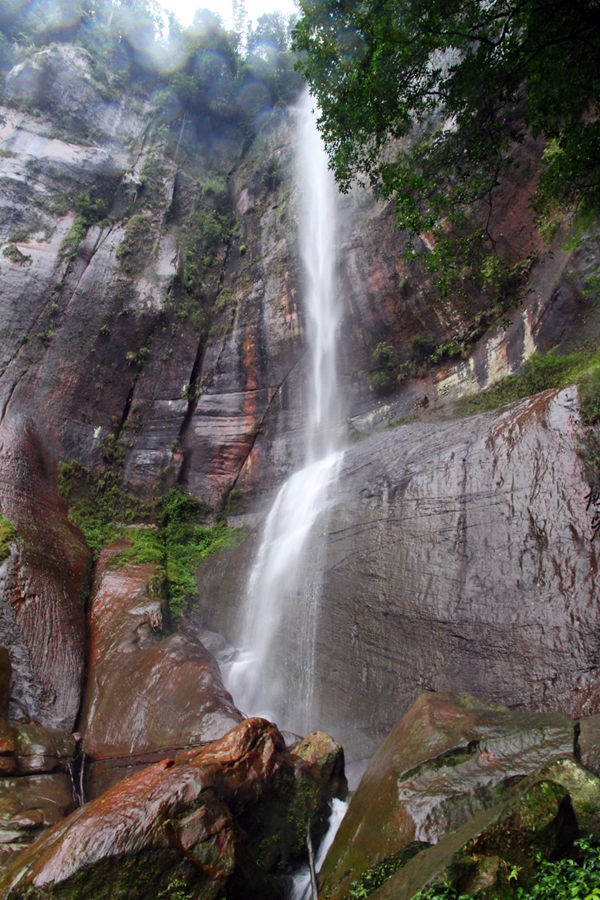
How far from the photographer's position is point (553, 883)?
2.76 m

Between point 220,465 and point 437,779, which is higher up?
point 220,465

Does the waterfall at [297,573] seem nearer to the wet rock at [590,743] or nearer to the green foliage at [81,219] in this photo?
the wet rock at [590,743]

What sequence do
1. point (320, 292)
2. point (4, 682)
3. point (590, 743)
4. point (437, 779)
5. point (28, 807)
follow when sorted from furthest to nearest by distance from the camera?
1. point (320, 292)
2. point (4, 682)
3. point (28, 807)
4. point (437, 779)
5. point (590, 743)

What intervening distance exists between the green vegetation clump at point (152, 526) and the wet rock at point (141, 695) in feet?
8.95

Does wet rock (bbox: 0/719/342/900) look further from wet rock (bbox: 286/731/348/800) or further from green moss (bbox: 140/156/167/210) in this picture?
green moss (bbox: 140/156/167/210)

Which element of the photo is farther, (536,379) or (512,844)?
(536,379)

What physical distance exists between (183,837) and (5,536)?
869 cm

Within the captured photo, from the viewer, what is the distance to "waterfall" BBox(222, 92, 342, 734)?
9.55 m

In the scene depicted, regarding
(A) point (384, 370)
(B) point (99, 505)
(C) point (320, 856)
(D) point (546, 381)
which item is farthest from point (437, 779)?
(B) point (99, 505)

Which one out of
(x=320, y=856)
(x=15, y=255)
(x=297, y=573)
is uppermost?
(x=15, y=255)

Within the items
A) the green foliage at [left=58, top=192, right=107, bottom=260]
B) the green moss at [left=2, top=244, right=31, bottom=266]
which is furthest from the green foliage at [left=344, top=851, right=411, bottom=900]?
the green foliage at [left=58, top=192, right=107, bottom=260]

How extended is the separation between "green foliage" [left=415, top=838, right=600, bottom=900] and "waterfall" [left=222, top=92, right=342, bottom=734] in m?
6.36

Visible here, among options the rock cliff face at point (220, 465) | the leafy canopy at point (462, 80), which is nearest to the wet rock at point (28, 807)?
the rock cliff face at point (220, 465)

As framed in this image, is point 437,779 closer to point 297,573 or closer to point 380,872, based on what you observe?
point 380,872
